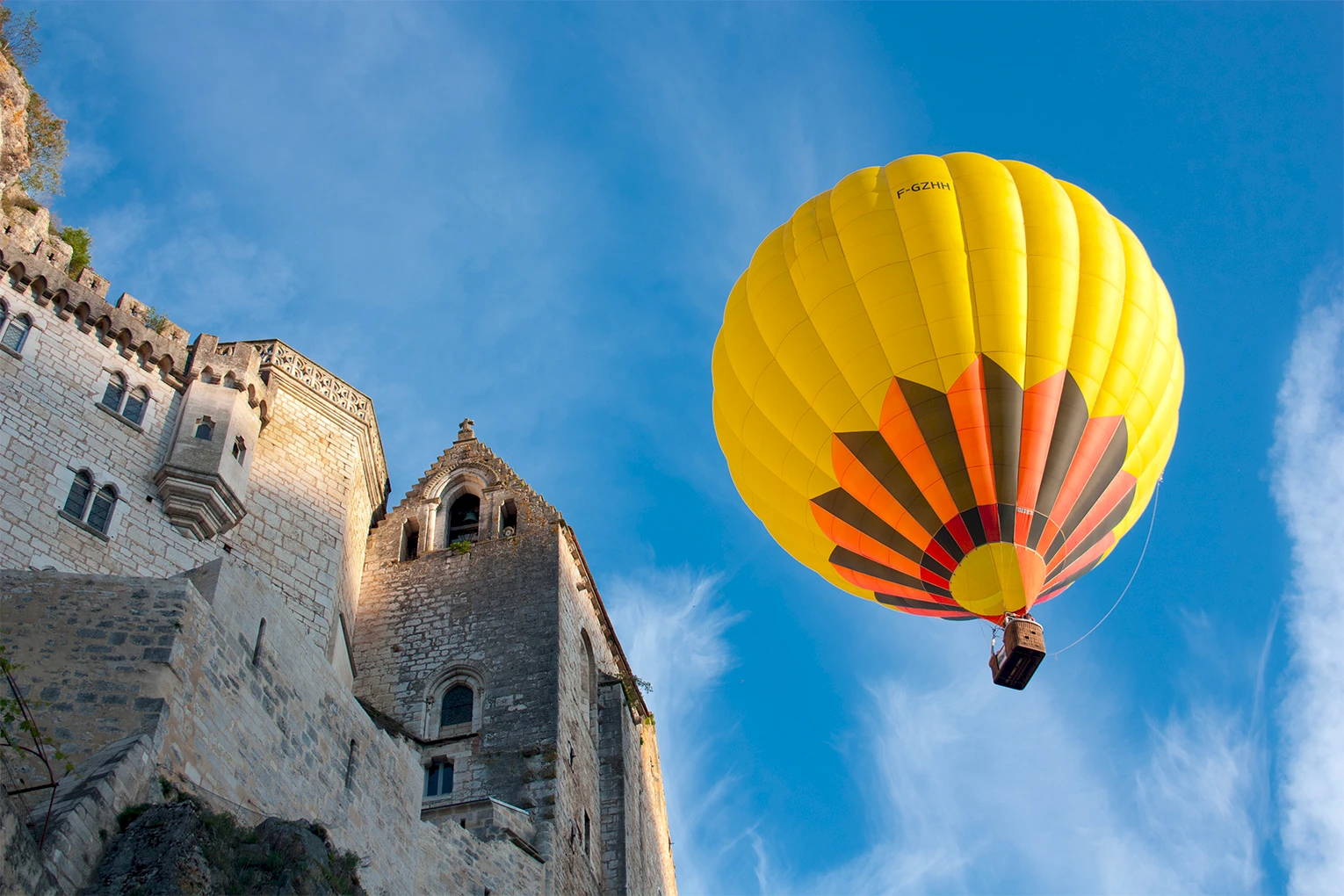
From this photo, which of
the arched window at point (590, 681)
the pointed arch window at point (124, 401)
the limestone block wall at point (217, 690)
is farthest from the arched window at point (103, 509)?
the arched window at point (590, 681)

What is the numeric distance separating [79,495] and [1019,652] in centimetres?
1282

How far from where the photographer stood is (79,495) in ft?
59.8

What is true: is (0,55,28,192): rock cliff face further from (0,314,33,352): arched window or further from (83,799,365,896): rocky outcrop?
(83,799,365,896): rocky outcrop

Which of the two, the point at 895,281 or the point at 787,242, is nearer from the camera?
the point at 895,281

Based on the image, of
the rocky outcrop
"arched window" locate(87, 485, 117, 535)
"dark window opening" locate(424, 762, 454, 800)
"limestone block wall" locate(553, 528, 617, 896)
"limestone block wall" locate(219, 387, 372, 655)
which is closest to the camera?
the rocky outcrop

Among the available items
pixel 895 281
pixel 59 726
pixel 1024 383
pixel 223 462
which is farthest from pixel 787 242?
pixel 59 726

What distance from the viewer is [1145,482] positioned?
1881 cm

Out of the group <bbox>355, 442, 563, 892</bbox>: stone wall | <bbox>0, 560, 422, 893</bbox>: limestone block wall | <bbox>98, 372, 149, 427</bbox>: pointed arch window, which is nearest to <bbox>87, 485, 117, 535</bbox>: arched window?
<bbox>98, 372, 149, 427</bbox>: pointed arch window

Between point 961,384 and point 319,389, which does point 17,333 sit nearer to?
point 319,389

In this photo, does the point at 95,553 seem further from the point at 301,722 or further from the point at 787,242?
the point at 787,242

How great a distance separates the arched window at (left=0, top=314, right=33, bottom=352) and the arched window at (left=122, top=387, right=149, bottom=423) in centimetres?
172

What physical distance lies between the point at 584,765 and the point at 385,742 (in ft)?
28.5

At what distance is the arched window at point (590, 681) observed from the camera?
82.2 feet

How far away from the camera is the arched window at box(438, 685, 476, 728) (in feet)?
74.7
